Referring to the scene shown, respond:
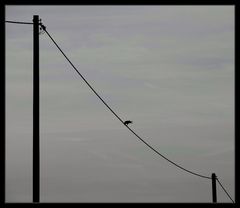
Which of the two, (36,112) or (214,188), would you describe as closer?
(36,112)

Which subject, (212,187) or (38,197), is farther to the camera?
(212,187)

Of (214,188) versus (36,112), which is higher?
(36,112)

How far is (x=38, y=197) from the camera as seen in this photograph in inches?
293

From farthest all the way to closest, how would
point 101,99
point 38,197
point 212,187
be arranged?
point 212,187 → point 101,99 → point 38,197

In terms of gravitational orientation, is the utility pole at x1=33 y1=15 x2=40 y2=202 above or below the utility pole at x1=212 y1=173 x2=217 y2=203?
above

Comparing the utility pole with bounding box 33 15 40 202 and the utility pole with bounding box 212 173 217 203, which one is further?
the utility pole with bounding box 212 173 217 203

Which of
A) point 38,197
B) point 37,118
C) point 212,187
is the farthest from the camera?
point 212,187

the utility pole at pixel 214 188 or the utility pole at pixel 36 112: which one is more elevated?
the utility pole at pixel 36 112

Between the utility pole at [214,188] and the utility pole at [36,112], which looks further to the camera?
the utility pole at [214,188]
